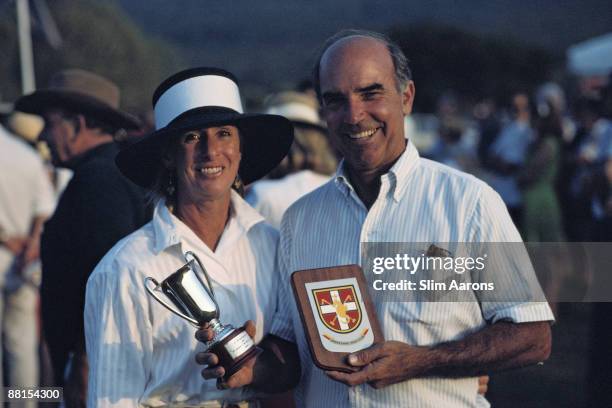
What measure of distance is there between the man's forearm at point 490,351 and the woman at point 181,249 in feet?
2.15

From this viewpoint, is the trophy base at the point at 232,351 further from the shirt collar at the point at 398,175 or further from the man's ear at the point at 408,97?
the man's ear at the point at 408,97

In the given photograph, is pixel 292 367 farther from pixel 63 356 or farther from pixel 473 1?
pixel 473 1

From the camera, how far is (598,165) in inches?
235

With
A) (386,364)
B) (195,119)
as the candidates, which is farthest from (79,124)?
(386,364)

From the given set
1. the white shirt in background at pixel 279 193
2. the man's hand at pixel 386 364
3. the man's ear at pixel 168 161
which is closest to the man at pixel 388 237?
the man's hand at pixel 386 364

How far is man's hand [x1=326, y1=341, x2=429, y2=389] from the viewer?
2.42 metres

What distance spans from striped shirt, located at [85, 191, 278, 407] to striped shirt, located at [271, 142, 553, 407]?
18 cm

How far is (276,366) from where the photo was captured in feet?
8.95

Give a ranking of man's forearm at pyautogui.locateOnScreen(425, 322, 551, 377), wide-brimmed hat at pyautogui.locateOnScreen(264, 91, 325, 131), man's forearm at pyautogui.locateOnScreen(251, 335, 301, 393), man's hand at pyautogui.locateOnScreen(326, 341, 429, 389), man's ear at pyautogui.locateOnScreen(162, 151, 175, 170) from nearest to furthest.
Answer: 1. man's hand at pyautogui.locateOnScreen(326, 341, 429, 389)
2. man's forearm at pyautogui.locateOnScreen(425, 322, 551, 377)
3. man's forearm at pyautogui.locateOnScreen(251, 335, 301, 393)
4. man's ear at pyautogui.locateOnScreen(162, 151, 175, 170)
5. wide-brimmed hat at pyautogui.locateOnScreen(264, 91, 325, 131)

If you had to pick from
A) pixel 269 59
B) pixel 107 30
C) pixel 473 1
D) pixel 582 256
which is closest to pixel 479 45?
pixel 473 1

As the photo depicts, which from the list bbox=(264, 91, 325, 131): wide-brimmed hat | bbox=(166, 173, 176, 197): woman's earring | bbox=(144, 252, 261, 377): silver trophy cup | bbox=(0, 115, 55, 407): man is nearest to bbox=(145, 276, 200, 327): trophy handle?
bbox=(144, 252, 261, 377): silver trophy cup

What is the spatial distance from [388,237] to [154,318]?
805 millimetres

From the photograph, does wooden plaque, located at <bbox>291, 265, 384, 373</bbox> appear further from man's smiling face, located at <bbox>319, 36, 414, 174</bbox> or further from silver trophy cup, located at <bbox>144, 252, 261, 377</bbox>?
man's smiling face, located at <bbox>319, 36, 414, 174</bbox>

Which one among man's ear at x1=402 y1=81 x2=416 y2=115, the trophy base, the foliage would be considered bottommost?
the trophy base
